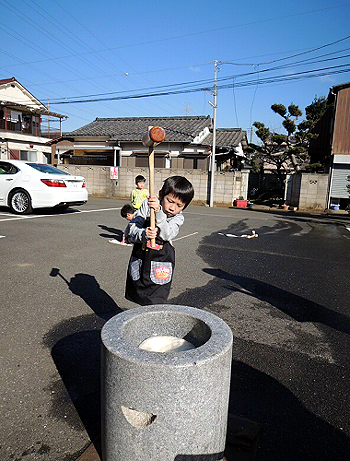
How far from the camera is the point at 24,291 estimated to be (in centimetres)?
418

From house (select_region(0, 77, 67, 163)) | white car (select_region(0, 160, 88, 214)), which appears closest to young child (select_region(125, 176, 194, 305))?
white car (select_region(0, 160, 88, 214))

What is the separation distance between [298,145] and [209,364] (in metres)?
20.0

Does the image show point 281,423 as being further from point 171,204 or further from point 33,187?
point 33,187

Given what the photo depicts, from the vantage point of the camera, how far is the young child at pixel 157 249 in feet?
8.17

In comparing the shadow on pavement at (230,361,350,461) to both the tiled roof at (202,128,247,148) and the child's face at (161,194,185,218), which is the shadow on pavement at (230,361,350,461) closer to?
the child's face at (161,194,185,218)

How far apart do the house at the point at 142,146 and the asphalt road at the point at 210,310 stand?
13.8 m

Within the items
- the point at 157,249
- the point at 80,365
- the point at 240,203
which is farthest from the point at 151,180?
the point at 240,203

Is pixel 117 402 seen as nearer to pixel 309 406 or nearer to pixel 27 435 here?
pixel 27 435

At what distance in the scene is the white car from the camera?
9555 millimetres

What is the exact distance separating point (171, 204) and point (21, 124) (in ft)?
101

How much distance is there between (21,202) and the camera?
9867 mm

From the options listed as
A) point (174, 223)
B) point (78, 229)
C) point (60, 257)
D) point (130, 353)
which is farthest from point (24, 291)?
point (78, 229)

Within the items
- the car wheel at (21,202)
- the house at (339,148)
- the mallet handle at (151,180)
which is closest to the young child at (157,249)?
the mallet handle at (151,180)

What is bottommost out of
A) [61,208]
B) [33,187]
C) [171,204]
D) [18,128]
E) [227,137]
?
[61,208]
